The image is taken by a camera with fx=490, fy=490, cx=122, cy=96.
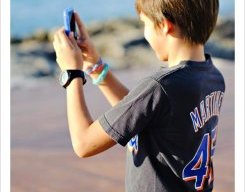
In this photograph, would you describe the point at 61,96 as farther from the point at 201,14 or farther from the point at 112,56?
the point at 201,14

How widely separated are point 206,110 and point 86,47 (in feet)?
0.95

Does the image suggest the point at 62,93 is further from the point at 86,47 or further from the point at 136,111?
the point at 136,111

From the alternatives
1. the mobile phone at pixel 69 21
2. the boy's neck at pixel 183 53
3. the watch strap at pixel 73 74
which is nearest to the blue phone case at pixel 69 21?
the mobile phone at pixel 69 21

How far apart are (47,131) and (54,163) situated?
0.39ft

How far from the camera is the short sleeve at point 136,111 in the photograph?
74 cm

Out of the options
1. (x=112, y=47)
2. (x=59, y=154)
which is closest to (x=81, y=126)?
(x=59, y=154)

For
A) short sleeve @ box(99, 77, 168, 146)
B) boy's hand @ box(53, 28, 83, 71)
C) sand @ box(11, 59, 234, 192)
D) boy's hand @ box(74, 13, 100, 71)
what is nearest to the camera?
short sleeve @ box(99, 77, 168, 146)

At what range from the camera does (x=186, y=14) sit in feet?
2.59

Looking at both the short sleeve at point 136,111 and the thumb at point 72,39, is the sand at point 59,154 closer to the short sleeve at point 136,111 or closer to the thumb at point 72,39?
the thumb at point 72,39

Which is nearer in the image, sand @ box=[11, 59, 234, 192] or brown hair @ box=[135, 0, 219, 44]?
brown hair @ box=[135, 0, 219, 44]

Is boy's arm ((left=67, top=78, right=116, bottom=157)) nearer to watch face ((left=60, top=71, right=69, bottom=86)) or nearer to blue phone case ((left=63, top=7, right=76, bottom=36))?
watch face ((left=60, top=71, right=69, bottom=86))

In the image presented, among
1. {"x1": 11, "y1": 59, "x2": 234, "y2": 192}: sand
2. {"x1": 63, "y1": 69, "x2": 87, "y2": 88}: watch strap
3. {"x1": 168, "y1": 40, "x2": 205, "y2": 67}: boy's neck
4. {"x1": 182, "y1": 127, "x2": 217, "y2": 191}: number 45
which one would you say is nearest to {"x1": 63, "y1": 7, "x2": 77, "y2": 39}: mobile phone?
{"x1": 63, "y1": 69, "x2": 87, "y2": 88}: watch strap

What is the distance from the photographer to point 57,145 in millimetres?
1790

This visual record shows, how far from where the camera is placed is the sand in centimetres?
175
